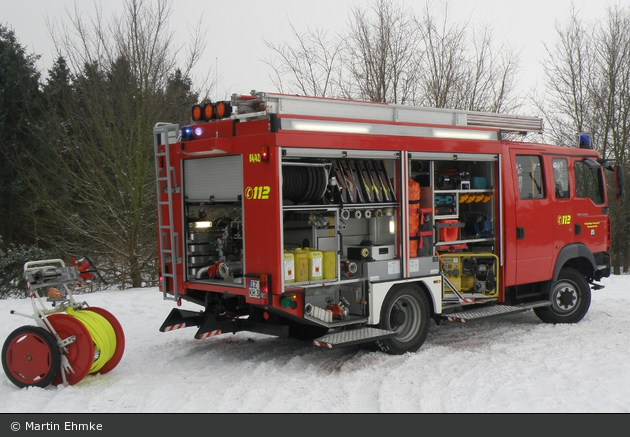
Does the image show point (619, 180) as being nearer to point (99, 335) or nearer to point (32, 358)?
point (99, 335)

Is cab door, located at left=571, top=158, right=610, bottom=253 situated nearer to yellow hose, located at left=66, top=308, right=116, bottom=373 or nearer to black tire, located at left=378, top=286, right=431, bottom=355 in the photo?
black tire, located at left=378, top=286, right=431, bottom=355

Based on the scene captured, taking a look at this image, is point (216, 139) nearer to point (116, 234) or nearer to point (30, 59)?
point (116, 234)

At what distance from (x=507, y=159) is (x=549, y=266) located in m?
1.71

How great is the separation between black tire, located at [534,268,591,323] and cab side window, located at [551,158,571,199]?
1131 millimetres

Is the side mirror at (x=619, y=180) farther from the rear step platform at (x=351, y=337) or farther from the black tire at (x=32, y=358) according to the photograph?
the black tire at (x=32, y=358)

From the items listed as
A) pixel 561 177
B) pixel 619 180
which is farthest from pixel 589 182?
pixel 561 177

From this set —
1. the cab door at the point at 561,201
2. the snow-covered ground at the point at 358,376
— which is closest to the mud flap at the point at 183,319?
the snow-covered ground at the point at 358,376

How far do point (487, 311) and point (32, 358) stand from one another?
5348 mm

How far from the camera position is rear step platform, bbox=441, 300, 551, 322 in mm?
8023

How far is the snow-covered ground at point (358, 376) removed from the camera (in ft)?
18.4

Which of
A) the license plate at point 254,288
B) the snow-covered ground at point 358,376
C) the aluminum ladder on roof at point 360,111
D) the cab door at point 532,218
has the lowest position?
the snow-covered ground at point 358,376

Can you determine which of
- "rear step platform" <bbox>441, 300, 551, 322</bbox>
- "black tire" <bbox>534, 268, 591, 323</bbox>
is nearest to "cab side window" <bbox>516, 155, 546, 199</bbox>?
"black tire" <bbox>534, 268, 591, 323</bbox>

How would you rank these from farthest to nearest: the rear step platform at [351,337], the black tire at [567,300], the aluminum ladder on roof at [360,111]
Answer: the black tire at [567,300]
the aluminum ladder on roof at [360,111]
the rear step platform at [351,337]

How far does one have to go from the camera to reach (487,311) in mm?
8445
